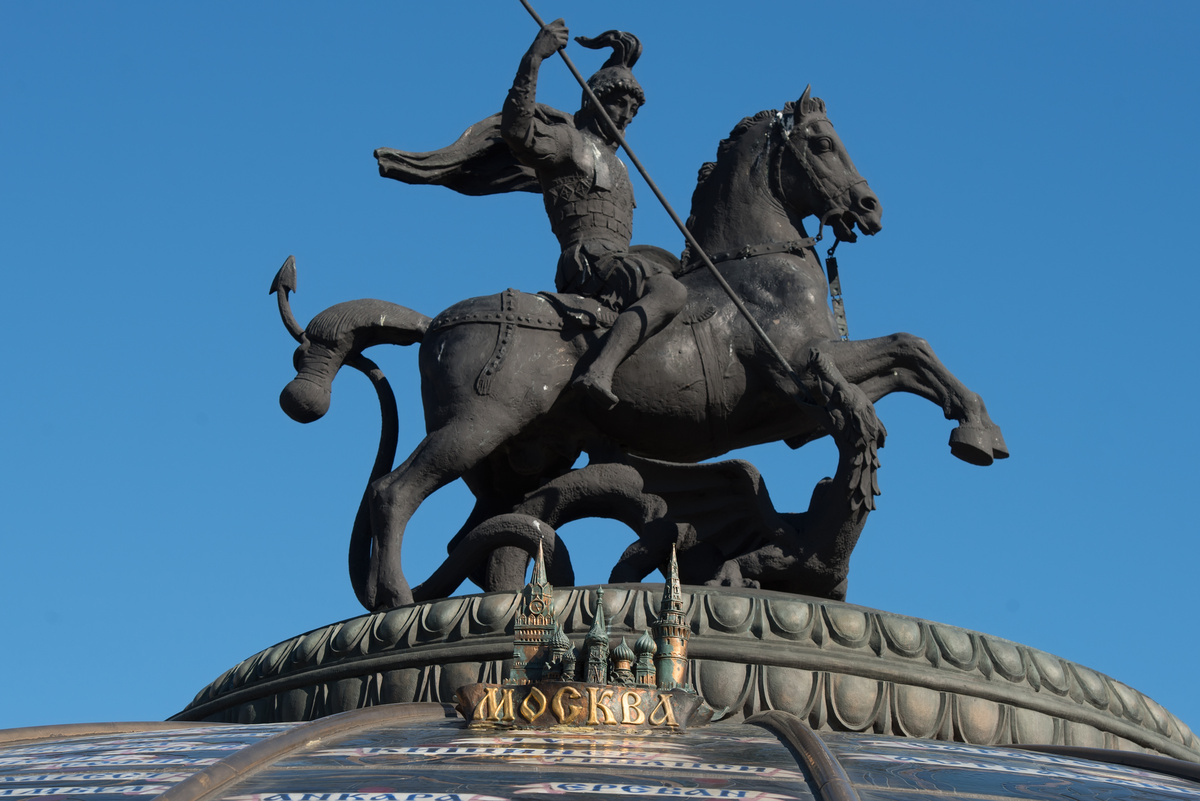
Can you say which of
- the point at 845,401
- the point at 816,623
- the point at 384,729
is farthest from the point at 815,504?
the point at 384,729

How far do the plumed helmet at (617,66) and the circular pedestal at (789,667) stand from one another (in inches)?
147

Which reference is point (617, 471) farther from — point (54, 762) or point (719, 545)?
point (54, 762)

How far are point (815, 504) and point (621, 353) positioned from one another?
4.64ft

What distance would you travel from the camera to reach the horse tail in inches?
483

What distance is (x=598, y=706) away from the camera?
23.9 feet

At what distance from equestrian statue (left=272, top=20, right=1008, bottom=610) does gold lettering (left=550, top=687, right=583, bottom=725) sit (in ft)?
12.9

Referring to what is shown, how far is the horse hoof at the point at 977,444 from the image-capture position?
11703 millimetres

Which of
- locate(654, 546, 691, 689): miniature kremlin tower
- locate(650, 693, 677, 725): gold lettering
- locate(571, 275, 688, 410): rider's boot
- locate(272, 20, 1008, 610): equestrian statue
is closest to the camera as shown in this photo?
locate(650, 693, 677, 725): gold lettering

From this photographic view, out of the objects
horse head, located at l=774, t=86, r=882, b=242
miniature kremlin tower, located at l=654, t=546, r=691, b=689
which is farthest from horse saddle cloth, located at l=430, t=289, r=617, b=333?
miniature kremlin tower, located at l=654, t=546, r=691, b=689

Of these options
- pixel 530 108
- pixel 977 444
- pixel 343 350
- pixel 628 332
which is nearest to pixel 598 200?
pixel 530 108

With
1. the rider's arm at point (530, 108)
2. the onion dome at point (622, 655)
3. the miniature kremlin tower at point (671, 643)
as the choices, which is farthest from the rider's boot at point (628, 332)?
the onion dome at point (622, 655)

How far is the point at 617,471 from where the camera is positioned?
1201 centimetres

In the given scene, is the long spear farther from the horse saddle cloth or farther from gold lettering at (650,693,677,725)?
gold lettering at (650,693,677,725)

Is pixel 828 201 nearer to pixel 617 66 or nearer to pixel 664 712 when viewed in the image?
pixel 617 66
